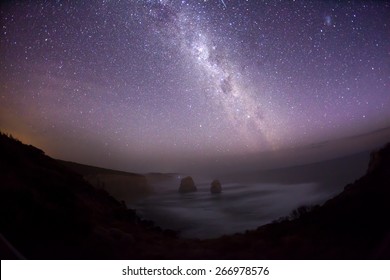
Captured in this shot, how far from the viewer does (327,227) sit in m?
3.39

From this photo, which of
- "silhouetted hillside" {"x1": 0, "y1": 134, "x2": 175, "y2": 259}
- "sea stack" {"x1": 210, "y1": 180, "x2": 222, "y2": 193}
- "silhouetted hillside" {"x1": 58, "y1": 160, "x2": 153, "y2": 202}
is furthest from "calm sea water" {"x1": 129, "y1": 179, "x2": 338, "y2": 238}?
"silhouetted hillside" {"x1": 0, "y1": 134, "x2": 175, "y2": 259}

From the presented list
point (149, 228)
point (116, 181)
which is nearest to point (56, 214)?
point (116, 181)

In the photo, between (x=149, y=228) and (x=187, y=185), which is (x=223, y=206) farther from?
(x=149, y=228)

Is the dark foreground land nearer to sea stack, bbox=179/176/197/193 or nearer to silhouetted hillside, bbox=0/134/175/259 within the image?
silhouetted hillside, bbox=0/134/175/259

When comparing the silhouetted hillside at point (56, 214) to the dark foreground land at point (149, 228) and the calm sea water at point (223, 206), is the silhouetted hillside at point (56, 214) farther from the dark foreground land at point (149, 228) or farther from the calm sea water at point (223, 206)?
the calm sea water at point (223, 206)

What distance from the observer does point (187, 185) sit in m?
Result: 4.32

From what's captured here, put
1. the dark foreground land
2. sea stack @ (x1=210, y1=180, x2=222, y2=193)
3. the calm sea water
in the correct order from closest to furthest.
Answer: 1. the dark foreground land
2. the calm sea water
3. sea stack @ (x1=210, y1=180, x2=222, y2=193)

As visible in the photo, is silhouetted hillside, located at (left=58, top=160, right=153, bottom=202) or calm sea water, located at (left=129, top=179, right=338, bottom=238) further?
silhouetted hillside, located at (left=58, top=160, right=153, bottom=202)

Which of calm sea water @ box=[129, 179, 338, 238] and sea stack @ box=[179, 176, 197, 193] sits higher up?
sea stack @ box=[179, 176, 197, 193]

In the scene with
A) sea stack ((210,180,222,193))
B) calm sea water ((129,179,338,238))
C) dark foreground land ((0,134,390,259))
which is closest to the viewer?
dark foreground land ((0,134,390,259))

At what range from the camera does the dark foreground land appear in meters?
3.03

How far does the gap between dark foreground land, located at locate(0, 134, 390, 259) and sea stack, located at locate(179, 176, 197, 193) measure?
679 mm
